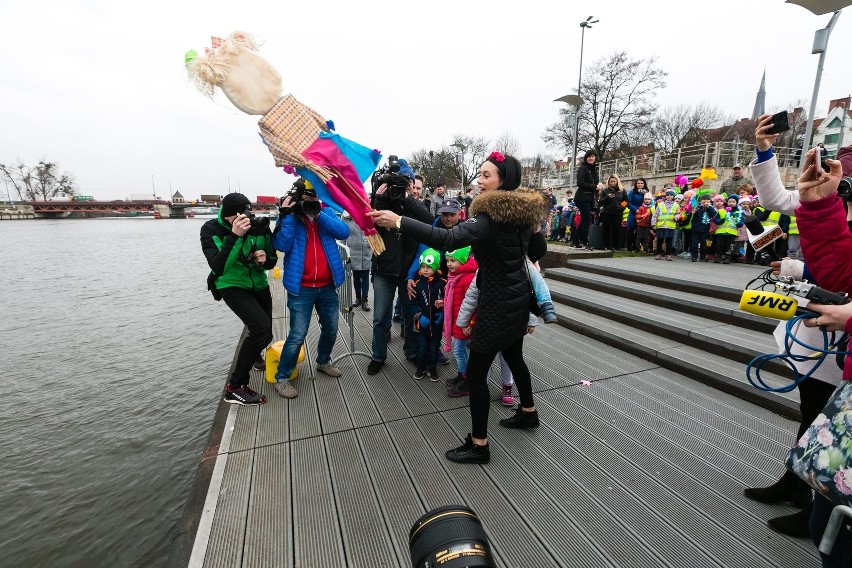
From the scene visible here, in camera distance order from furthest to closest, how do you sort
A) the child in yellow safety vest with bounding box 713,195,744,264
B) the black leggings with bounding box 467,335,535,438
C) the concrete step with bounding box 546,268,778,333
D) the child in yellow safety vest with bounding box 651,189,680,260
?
the child in yellow safety vest with bounding box 651,189,680,260
the child in yellow safety vest with bounding box 713,195,744,264
the concrete step with bounding box 546,268,778,333
the black leggings with bounding box 467,335,535,438

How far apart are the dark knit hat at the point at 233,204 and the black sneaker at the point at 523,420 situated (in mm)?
2850

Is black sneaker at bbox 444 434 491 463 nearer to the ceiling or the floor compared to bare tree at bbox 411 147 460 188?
nearer to the floor

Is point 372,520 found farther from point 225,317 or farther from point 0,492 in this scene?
point 225,317

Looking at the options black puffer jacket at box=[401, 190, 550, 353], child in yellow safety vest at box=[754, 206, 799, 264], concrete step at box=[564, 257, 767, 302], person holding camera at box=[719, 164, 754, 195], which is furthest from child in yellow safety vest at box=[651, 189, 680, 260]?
black puffer jacket at box=[401, 190, 550, 353]

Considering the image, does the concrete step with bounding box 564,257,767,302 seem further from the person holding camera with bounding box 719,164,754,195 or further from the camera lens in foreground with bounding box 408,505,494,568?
the camera lens in foreground with bounding box 408,505,494,568

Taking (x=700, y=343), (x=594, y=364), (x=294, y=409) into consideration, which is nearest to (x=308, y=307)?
(x=294, y=409)

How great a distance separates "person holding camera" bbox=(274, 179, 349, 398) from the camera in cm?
353

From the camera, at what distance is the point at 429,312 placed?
13.1 ft

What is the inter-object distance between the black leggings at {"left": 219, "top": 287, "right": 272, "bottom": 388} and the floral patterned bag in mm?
3482

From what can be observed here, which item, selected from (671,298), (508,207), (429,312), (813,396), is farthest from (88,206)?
(813,396)

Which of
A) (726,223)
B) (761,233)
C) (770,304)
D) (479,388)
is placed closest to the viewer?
(770,304)

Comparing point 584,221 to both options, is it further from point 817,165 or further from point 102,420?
point 102,420

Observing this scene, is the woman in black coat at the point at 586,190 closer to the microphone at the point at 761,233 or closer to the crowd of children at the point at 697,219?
the crowd of children at the point at 697,219

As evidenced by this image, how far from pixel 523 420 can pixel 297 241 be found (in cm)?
243
